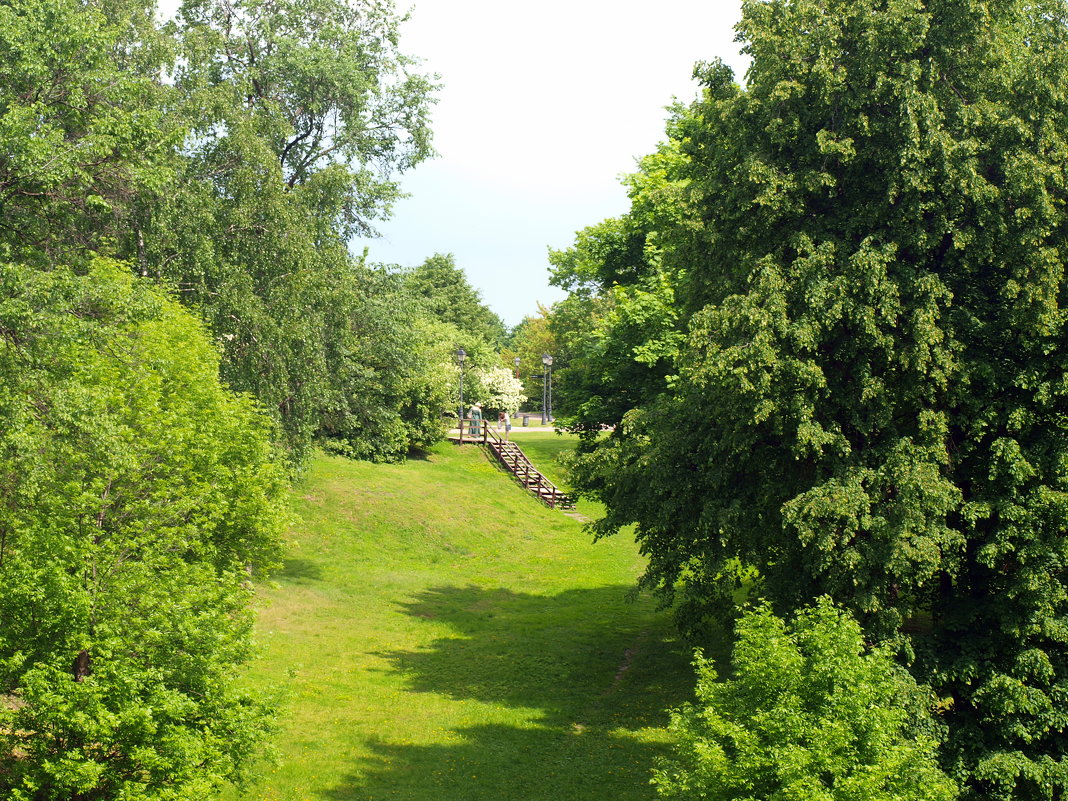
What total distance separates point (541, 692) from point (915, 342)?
43.9 ft

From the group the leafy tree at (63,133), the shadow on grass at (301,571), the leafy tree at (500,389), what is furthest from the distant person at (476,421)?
the leafy tree at (63,133)

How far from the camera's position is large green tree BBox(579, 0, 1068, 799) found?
1418 cm

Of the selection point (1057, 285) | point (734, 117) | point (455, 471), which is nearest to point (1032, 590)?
point (1057, 285)

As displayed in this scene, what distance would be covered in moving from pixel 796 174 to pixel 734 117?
184cm

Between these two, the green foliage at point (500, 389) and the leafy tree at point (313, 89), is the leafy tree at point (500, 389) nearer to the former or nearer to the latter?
the green foliage at point (500, 389)

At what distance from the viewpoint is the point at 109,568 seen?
43.9ft

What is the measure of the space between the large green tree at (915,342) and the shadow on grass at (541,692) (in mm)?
5393

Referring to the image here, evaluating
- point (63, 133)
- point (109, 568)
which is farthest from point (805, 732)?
point (63, 133)

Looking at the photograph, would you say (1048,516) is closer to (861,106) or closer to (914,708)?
(914,708)

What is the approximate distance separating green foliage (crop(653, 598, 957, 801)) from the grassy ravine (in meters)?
6.16

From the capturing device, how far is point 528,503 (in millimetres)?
46688

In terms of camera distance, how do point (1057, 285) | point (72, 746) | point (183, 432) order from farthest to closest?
point (183, 432) → point (1057, 285) → point (72, 746)

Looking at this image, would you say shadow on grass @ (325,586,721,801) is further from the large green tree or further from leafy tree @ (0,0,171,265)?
leafy tree @ (0,0,171,265)

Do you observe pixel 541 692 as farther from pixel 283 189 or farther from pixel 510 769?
pixel 283 189
